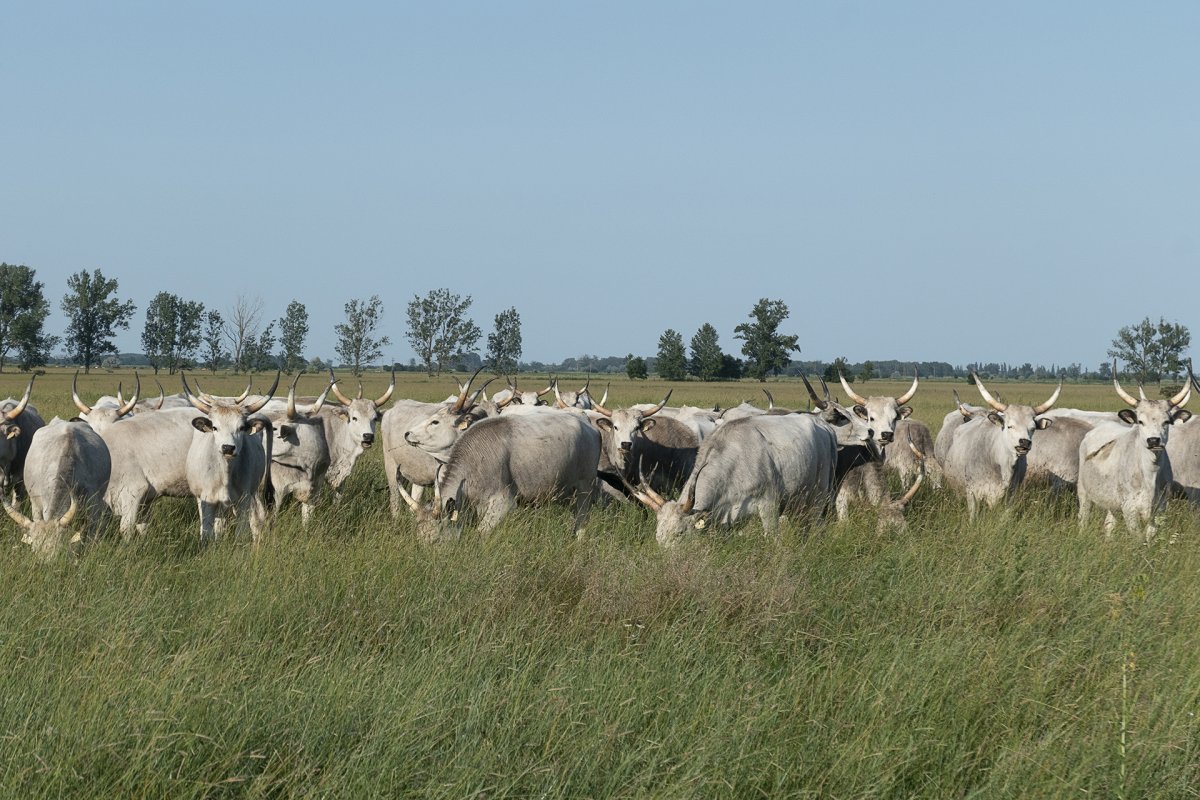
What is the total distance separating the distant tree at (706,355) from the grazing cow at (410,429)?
4325 inches

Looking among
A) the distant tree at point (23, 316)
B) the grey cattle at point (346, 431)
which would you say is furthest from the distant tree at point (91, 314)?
the grey cattle at point (346, 431)

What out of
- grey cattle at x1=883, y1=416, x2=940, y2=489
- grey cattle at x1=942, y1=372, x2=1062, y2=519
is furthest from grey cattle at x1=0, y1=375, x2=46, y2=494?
grey cattle at x1=883, y1=416, x2=940, y2=489

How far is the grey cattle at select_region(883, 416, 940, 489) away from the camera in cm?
1566

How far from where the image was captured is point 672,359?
412 ft

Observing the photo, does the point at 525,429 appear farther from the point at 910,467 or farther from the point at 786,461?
the point at 910,467

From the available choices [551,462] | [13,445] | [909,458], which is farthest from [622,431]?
[13,445]

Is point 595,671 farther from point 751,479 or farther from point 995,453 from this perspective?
point 995,453

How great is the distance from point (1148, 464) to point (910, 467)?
4.27 m

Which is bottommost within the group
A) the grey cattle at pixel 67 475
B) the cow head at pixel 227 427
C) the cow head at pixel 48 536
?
the cow head at pixel 48 536

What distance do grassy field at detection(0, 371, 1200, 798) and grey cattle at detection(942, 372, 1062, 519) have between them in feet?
11.3

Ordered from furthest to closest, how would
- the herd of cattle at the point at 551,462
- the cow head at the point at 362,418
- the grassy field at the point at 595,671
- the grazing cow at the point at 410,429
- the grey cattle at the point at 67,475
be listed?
1. the cow head at the point at 362,418
2. the grazing cow at the point at 410,429
3. the herd of cattle at the point at 551,462
4. the grey cattle at the point at 67,475
5. the grassy field at the point at 595,671

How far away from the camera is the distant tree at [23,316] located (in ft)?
357

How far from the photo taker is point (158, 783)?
484cm

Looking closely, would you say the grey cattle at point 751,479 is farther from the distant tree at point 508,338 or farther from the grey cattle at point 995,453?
the distant tree at point 508,338
